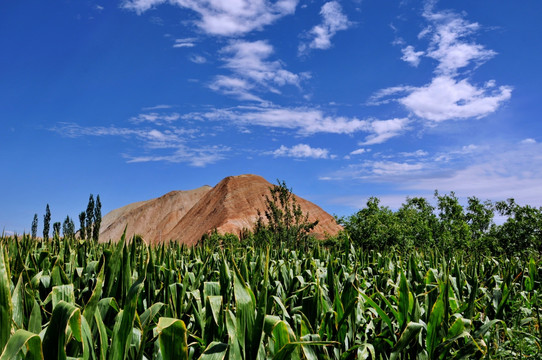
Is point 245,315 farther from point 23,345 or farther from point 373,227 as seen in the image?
point 373,227

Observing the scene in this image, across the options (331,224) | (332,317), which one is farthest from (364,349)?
(331,224)

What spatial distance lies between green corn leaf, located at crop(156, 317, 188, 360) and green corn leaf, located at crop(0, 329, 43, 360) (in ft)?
1.25

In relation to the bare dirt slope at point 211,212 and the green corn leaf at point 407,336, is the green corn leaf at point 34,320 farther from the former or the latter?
the bare dirt slope at point 211,212

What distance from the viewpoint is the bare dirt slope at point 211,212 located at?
6009 cm

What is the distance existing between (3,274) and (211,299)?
1.09 metres

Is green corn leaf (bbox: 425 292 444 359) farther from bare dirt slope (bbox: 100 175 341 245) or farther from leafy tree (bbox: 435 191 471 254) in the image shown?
bare dirt slope (bbox: 100 175 341 245)

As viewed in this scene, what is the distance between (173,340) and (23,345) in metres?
0.48

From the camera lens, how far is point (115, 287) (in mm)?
2531

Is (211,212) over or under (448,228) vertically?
over

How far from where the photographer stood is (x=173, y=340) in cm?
145

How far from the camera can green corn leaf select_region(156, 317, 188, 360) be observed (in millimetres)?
1437

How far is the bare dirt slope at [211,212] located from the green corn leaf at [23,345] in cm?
4977

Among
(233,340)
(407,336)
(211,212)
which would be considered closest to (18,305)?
(233,340)

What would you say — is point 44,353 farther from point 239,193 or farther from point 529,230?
point 239,193
